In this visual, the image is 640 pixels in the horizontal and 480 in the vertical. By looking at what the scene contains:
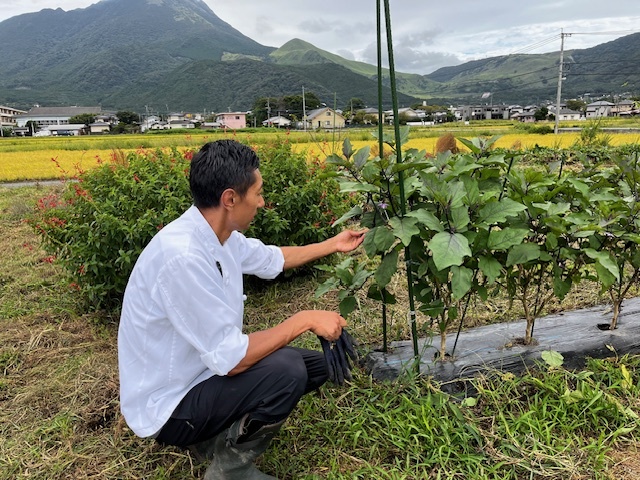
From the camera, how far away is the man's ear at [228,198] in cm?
169

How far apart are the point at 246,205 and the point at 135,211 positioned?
2070 mm

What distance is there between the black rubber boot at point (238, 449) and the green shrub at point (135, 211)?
1753 millimetres

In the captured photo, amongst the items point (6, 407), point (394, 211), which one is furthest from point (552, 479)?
point (6, 407)

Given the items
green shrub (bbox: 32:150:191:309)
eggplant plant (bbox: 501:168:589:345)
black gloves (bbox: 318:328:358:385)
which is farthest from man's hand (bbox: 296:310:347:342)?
green shrub (bbox: 32:150:191:309)

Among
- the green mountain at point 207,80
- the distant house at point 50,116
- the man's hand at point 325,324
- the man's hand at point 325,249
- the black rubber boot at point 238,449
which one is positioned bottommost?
the black rubber boot at point 238,449

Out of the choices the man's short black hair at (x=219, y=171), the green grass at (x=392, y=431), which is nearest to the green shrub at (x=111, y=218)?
the green grass at (x=392, y=431)

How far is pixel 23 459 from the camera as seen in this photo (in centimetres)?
211

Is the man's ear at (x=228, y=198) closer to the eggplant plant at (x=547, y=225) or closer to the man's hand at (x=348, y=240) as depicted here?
the man's hand at (x=348, y=240)

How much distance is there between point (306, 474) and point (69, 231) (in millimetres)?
2588

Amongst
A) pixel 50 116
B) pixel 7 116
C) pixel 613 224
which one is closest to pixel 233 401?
pixel 613 224

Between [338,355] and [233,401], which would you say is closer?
[233,401]

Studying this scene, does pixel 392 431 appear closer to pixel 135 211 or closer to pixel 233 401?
pixel 233 401

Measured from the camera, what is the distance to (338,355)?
1.97 meters

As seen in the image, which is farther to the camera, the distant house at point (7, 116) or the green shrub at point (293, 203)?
the distant house at point (7, 116)
